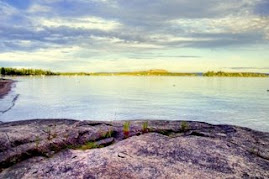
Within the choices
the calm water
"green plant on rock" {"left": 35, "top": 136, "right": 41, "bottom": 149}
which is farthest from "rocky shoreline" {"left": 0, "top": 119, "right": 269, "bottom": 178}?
the calm water

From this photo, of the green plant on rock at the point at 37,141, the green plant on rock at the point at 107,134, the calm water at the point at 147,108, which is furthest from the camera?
the calm water at the point at 147,108

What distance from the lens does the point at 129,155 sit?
31.5ft

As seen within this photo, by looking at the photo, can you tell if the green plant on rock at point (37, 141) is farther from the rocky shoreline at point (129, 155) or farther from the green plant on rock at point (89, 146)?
the green plant on rock at point (89, 146)

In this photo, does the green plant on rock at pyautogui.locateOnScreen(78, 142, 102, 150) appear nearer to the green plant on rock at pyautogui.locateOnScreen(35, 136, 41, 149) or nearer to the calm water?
the green plant on rock at pyautogui.locateOnScreen(35, 136, 41, 149)

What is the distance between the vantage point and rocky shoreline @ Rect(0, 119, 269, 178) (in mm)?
8734

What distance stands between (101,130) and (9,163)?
4.20m

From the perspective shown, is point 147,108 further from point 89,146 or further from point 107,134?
point 89,146

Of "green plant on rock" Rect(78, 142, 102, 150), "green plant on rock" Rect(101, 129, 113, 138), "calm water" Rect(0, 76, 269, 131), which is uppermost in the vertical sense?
"green plant on rock" Rect(101, 129, 113, 138)

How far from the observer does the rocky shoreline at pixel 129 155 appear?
8.73 meters

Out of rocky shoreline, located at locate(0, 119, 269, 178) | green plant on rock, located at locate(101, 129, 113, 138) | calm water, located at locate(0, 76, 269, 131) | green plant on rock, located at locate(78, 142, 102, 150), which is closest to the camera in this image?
rocky shoreline, located at locate(0, 119, 269, 178)

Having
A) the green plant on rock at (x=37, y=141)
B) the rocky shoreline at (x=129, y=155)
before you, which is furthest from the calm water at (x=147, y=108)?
the green plant on rock at (x=37, y=141)

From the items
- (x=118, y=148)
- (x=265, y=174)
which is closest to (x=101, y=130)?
(x=118, y=148)

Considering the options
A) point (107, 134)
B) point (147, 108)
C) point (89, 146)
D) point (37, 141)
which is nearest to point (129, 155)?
point (89, 146)

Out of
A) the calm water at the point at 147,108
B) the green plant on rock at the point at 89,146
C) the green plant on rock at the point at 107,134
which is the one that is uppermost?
the green plant on rock at the point at 107,134
